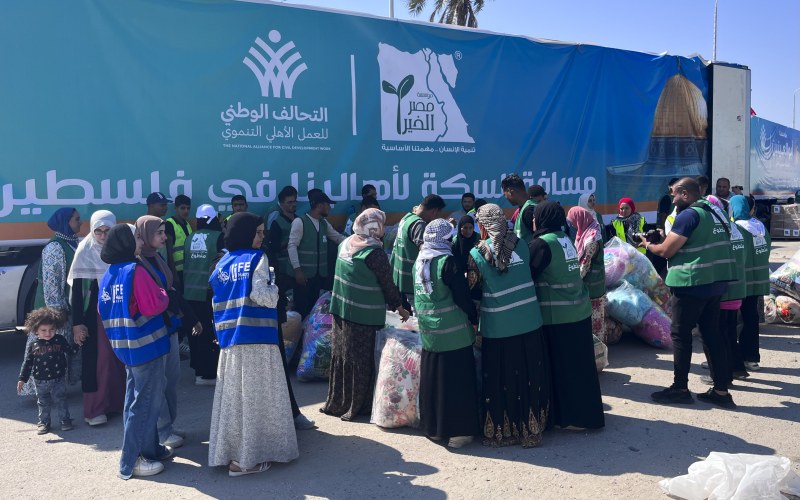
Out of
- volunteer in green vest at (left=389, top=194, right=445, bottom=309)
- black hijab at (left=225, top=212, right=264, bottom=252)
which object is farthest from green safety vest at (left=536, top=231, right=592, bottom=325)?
black hijab at (left=225, top=212, right=264, bottom=252)

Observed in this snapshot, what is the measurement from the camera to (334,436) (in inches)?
183

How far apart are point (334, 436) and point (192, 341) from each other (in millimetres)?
2024

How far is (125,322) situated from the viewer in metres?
3.92

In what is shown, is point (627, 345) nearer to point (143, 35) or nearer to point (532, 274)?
point (532, 274)

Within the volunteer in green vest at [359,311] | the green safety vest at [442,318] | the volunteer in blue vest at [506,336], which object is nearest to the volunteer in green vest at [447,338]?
the green safety vest at [442,318]

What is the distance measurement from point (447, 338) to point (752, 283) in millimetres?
3341

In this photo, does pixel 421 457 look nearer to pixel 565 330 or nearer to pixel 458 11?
pixel 565 330

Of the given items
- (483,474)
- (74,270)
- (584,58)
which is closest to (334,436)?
(483,474)

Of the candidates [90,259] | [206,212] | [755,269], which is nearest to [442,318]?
[90,259]

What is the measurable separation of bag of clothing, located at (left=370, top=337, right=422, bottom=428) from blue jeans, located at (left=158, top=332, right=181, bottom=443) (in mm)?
1341

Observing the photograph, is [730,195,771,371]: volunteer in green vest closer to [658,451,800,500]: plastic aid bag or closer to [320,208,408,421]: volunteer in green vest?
[658,451,800,500]: plastic aid bag

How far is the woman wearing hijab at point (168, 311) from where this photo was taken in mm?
4332

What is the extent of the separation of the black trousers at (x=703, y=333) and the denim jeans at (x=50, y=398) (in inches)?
173

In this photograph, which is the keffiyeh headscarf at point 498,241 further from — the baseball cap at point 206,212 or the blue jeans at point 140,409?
the baseball cap at point 206,212
